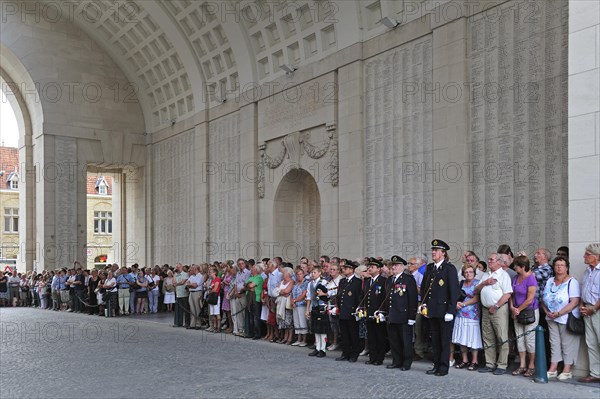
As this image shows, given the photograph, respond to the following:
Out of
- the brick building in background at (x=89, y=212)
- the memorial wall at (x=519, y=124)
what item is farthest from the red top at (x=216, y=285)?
the brick building in background at (x=89, y=212)

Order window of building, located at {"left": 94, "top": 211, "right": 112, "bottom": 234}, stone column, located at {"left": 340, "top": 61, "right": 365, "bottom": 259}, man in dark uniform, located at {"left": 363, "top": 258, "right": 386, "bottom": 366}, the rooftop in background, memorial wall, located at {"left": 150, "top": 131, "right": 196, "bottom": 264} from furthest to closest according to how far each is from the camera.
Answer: window of building, located at {"left": 94, "top": 211, "right": 112, "bottom": 234} → the rooftop in background → memorial wall, located at {"left": 150, "top": 131, "right": 196, "bottom": 264} → stone column, located at {"left": 340, "top": 61, "right": 365, "bottom": 259} → man in dark uniform, located at {"left": 363, "top": 258, "right": 386, "bottom": 366}

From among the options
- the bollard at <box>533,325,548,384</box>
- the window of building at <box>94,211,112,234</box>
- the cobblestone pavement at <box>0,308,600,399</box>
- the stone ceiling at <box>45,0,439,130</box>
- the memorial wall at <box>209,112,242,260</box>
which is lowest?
the cobblestone pavement at <box>0,308,600,399</box>

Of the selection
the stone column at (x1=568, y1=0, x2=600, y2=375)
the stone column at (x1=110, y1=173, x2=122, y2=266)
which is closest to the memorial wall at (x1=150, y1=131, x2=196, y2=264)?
the stone column at (x1=110, y1=173, x2=122, y2=266)

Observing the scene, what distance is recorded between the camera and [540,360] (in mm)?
9469

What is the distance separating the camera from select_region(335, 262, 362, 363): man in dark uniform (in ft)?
39.5

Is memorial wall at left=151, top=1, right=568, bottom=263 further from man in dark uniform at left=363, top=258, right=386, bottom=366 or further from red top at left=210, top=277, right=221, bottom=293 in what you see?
man in dark uniform at left=363, top=258, right=386, bottom=366

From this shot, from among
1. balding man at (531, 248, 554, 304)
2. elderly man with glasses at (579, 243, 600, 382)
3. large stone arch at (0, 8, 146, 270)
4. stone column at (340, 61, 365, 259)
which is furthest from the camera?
large stone arch at (0, 8, 146, 270)

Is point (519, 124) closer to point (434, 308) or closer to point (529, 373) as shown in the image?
point (434, 308)

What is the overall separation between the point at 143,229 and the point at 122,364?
815 inches

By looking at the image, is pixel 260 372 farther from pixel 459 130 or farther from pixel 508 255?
pixel 459 130

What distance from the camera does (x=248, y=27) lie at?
2342 cm

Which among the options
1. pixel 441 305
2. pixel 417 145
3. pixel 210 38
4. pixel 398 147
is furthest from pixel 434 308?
pixel 210 38

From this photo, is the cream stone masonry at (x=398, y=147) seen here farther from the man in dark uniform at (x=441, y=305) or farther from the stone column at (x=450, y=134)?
the man in dark uniform at (x=441, y=305)

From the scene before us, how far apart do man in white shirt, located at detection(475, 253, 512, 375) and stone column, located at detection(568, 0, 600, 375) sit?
1.09 metres
